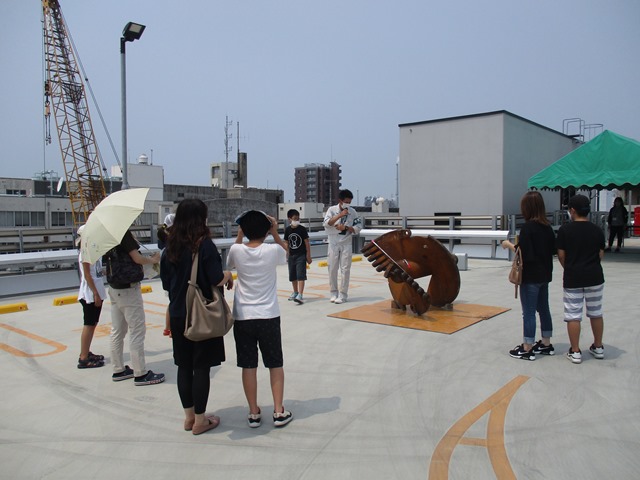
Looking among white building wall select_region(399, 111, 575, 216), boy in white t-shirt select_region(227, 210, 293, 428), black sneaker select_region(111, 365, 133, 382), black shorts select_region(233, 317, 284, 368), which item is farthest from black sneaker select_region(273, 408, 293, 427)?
white building wall select_region(399, 111, 575, 216)

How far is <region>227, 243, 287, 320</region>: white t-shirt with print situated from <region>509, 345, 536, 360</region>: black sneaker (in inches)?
122

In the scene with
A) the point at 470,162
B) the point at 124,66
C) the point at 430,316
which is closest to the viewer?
the point at 430,316

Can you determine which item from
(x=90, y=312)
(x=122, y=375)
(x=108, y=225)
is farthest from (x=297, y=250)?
(x=108, y=225)

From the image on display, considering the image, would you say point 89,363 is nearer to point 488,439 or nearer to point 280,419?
point 280,419

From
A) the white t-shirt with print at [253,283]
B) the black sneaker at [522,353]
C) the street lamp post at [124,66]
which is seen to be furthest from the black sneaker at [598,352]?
the street lamp post at [124,66]

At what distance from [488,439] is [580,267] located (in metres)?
2.43

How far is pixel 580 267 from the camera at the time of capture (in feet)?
17.3

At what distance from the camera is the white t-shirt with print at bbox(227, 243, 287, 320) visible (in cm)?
389

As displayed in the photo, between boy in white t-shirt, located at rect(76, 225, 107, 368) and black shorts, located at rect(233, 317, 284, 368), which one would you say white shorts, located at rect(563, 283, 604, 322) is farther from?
boy in white t-shirt, located at rect(76, 225, 107, 368)

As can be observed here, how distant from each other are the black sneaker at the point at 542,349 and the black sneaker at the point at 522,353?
11cm

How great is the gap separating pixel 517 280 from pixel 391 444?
262 centimetres

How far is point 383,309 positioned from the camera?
8344 millimetres

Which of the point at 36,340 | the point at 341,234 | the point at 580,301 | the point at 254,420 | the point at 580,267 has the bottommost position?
the point at 36,340

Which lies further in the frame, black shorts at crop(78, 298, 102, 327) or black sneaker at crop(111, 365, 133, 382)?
black shorts at crop(78, 298, 102, 327)
